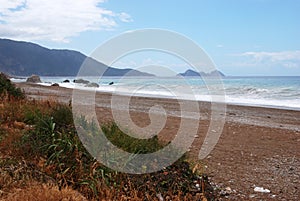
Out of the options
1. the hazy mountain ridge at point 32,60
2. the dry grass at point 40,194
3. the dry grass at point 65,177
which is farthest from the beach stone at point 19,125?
the hazy mountain ridge at point 32,60

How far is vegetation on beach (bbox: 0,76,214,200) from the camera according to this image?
3732 millimetres

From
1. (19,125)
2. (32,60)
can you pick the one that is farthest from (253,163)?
(32,60)

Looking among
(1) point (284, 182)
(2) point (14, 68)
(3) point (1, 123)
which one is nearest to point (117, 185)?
(1) point (284, 182)

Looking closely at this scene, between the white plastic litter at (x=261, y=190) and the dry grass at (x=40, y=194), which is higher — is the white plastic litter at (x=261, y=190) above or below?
below

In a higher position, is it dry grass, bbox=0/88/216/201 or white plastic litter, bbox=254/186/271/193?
dry grass, bbox=0/88/216/201

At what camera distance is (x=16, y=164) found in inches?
170

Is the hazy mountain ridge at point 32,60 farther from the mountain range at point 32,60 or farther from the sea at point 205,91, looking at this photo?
the sea at point 205,91

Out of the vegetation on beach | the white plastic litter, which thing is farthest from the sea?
the white plastic litter

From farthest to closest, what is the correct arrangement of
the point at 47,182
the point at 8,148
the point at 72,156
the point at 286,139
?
the point at 286,139, the point at 8,148, the point at 72,156, the point at 47,182

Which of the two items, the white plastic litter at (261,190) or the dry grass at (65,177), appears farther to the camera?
the white plastic litter at (261,190)

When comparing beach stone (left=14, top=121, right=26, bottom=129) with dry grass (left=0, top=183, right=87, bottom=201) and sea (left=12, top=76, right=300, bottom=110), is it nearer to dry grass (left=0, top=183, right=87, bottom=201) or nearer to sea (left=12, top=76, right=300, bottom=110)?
sea (left=12, top=76, right=300, bottom=110)

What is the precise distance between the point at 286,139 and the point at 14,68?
14601 cm

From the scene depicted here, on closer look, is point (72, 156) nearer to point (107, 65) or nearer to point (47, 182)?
point (47, 182)

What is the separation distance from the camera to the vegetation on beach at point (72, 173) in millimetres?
3732
